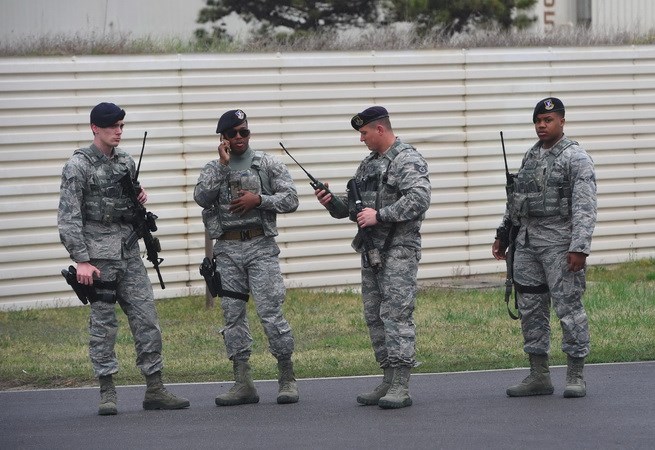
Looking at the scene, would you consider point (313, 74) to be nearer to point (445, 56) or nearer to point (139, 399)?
point (445, 56)

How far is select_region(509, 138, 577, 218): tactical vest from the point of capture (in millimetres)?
9984

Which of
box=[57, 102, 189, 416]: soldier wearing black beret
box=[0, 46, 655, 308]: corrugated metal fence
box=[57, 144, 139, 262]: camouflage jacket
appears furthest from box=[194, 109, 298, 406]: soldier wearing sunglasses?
box=[0, 46, 655, 308]: corrugated metal fence

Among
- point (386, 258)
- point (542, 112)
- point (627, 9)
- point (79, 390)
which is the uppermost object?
point (627, 9)

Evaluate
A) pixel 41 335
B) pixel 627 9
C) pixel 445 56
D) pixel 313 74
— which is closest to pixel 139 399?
pixel 41 335

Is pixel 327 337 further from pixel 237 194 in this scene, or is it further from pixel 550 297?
pixel 550 297

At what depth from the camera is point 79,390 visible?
11477 mm

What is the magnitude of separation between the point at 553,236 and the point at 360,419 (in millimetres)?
1937

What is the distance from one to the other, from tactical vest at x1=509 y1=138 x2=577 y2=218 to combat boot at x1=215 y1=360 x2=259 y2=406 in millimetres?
2300

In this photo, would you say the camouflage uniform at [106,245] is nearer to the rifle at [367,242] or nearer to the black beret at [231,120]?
the black beret at [231,120]

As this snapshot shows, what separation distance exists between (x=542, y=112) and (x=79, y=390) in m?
4.40

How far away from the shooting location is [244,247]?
33.8 feet

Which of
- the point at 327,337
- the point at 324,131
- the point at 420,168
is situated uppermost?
the point at 324,131

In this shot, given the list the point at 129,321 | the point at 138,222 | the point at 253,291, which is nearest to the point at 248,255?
the point at 253,291

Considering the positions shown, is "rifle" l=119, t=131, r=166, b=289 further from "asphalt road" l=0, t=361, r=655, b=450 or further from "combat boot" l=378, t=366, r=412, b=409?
"combat boot" l=378, t=366, r=412, b=409
